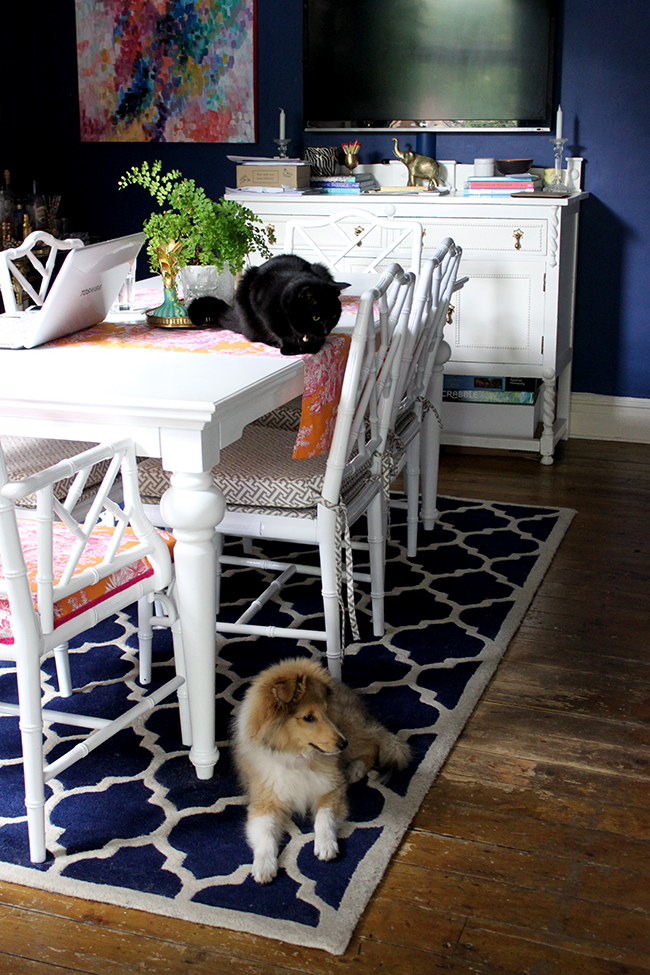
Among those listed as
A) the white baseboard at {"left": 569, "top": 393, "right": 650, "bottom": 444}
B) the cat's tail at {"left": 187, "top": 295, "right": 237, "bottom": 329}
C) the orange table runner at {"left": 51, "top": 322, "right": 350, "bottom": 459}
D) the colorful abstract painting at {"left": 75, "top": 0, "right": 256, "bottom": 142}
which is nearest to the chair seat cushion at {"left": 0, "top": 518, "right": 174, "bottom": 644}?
the orange table runner at {"left": 51, "top": 322, "right": 350, "bottom": 459}

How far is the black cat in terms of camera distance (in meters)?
2.03

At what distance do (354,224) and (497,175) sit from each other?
1.93ft

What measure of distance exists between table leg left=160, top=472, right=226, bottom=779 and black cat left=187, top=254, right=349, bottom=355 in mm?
477

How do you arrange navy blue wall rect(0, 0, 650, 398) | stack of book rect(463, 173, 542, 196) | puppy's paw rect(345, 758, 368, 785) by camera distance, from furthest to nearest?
navy blue wall rect(0, 0, 650, 398)
stack of book rect(463, 173, 542, 196)
puppy's paw rect(345, 758, 368, 785)

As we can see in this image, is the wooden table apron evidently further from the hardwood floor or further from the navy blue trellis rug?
the hardwood floor

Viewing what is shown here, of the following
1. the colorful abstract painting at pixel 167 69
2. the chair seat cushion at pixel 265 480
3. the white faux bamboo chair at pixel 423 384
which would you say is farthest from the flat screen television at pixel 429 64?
the chair seat cushion at pixel 265 480

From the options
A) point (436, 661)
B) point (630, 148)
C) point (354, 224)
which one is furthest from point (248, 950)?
point (630, 148)

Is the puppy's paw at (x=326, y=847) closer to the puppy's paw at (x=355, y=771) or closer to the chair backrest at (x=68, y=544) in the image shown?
the puppy's paw at (x=355, y=771)

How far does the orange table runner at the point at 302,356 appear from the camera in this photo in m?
2.04

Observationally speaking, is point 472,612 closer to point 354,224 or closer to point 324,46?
point 354,224

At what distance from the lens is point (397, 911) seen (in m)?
1.54

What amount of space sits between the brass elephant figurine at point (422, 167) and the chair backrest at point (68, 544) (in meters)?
2.77

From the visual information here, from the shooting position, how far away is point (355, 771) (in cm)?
185

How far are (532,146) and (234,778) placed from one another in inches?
125
